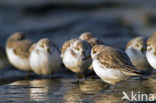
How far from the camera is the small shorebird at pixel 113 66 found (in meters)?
8.19

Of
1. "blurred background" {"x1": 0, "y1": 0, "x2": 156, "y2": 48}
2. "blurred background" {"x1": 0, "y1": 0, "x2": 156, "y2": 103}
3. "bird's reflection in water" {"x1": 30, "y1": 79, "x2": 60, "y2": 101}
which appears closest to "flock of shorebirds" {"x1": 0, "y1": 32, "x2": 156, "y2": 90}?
"blurred background" {"x1": 0, "y1": 0, "x2": 156, "y2": 103}

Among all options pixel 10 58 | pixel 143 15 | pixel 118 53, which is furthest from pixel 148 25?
pixel 118 53

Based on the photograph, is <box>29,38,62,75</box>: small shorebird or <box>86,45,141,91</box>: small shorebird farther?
<box>29,38,62,75</box>: small shorebird

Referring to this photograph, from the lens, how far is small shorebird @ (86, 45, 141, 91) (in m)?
8.19

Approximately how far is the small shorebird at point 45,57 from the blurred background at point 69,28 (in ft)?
1.55

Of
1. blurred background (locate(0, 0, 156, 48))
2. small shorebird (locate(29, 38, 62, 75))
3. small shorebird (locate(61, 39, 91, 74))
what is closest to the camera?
small shorebird (locate(61, 39, 91, 74))

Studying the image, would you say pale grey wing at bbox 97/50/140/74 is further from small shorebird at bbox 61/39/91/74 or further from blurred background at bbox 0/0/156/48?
blurred background at bbox 0/0/156/48

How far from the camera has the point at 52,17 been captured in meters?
28.2

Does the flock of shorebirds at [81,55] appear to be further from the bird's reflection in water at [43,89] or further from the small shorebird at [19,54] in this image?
the bird's reflection in water at [43,89]

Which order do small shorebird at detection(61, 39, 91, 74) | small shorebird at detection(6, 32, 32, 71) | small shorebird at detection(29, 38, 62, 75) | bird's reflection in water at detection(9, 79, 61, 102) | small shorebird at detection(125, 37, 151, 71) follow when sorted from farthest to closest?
small shorebird at detection(6, 32, 32, 71) → small shorebird at detection(29, 38, 62, 75) → small shorebird at detection(125, 37, 151, 71) → small shorebird at detection(61, 39, 91, 74) → bird's reflection in water at detection(9, 79, 61, 102)

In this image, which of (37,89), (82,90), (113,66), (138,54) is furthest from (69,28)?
(113,66)

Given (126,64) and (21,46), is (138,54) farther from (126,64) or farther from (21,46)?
(21,46)

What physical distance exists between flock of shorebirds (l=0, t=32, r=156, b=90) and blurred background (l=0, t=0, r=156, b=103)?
461 millimetres

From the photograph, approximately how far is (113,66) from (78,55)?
2.52 metres
